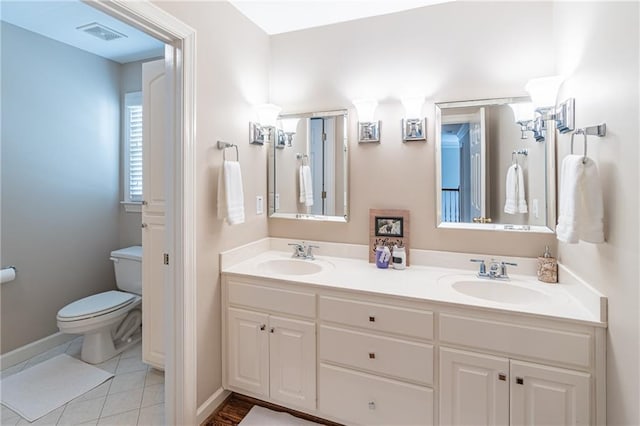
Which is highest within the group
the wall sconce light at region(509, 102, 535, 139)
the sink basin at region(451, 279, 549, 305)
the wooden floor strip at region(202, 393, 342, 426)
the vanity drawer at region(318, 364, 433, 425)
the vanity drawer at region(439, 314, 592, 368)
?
the wall sconce light at region(509, 102, 535, 139)

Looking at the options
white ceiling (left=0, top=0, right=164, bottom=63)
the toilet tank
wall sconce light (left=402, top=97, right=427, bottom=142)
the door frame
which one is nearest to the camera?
the door frame

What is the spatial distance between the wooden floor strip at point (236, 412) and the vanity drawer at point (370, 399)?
→ 7.1 inches

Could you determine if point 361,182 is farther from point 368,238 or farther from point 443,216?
point 443,216

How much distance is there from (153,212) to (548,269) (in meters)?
2.37

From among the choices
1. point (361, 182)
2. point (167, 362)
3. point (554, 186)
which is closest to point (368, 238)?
point (361, 182)

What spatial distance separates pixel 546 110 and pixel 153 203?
2.36 m

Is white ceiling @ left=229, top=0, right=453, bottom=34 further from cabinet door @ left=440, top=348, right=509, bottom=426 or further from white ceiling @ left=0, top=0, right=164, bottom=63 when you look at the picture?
cabinet door @ left=440, top=348, right=509, bottom=426

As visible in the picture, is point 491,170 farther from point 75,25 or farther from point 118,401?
point 75,25

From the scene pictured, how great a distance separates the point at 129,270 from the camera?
2.57 m

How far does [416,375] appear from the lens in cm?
147

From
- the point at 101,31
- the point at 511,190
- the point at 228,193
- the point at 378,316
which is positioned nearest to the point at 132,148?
the point at 101,31

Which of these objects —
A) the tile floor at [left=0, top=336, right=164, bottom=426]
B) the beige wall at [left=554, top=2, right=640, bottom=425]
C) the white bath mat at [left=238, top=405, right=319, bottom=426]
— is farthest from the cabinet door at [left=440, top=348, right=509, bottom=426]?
the tile floor at [left=0, top=336, right=164, bottom=426]

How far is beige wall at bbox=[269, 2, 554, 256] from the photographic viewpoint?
70.1 inches

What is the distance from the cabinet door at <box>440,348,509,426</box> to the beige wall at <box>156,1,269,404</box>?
1249 millimetres
